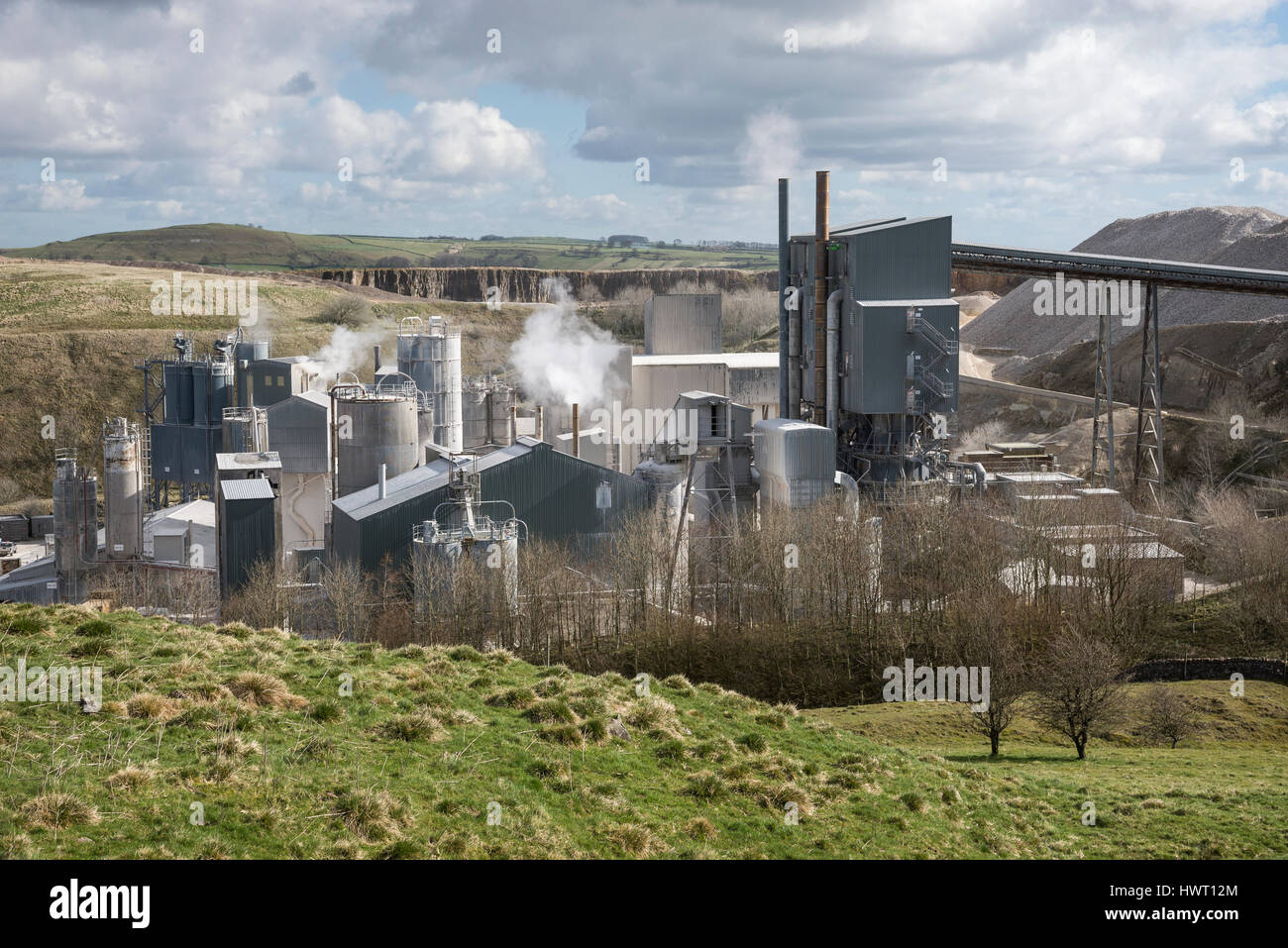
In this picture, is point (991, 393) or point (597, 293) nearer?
point (991, 393)

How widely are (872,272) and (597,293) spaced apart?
122 meters

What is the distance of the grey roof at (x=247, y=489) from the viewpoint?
37125 millimetres

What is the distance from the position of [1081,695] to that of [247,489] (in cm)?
2525

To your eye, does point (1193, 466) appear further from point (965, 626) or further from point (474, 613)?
point (474, 613)

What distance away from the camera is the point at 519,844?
45.1 ft

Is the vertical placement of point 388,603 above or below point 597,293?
below

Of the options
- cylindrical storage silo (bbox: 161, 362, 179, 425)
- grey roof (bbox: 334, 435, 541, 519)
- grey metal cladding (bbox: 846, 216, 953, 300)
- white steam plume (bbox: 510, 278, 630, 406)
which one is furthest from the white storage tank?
cylindrical storage silo (bbox: 161, 362, 179, 425)

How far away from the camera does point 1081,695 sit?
28.4 m

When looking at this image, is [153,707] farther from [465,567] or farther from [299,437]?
[299,437]

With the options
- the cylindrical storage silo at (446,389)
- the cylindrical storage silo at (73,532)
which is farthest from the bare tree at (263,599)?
the cylindrical storage silo at (446,389)

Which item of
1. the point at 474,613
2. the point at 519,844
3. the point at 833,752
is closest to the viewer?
the point at 519,844

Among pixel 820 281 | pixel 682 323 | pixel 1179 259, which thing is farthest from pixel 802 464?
pixel 1179 259

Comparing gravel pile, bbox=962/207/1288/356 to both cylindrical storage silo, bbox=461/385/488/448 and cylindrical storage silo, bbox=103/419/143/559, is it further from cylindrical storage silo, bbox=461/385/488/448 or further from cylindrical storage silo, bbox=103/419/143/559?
cylindrical storage silo, bbox=103/419/143/559
